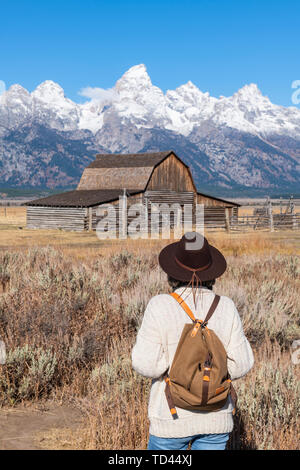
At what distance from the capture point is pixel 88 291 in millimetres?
8461

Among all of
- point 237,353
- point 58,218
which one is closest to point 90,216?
point 58,218

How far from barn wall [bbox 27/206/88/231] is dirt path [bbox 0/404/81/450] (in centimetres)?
3473

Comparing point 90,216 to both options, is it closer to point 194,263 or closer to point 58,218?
point 58,218

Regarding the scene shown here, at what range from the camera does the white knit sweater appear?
2.77 meters

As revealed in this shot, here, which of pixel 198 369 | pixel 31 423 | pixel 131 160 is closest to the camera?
pixel 198 369

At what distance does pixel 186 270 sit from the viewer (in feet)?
9.50

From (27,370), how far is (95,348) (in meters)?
0.88

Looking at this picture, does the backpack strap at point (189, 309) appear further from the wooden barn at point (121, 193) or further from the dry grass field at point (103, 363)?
the wooden barn at point (121, 193)

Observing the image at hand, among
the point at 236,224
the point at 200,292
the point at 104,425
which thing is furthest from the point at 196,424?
the point at 236,224

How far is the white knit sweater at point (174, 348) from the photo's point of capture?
2.77 meters

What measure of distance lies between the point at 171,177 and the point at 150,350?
150ft

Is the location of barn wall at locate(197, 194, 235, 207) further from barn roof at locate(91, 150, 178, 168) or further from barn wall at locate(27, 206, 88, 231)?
barn wall at locate(27, 206, 88, 231)
